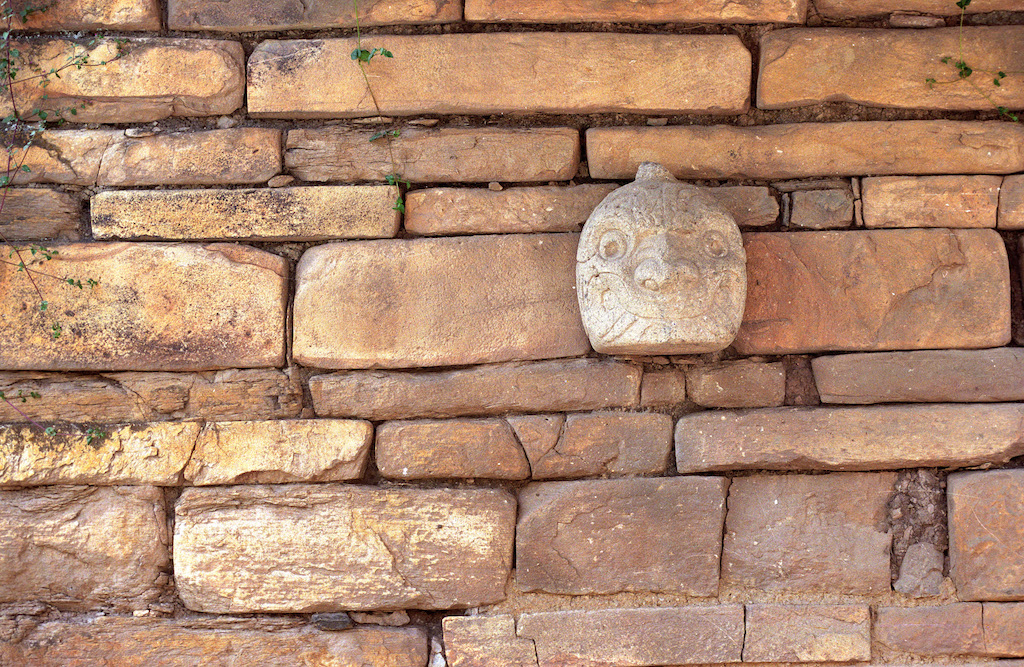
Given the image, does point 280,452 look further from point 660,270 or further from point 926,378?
point 926,378

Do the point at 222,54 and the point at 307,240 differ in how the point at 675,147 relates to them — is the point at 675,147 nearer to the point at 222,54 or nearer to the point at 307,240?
the point at 307,240

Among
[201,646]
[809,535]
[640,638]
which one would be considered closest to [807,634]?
[809,535]

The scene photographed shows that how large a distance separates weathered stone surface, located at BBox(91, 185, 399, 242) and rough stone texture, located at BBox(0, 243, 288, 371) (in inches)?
2.9

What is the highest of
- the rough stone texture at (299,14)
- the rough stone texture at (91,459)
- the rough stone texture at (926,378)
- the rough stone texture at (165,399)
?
the rough stone texture at (299,14)

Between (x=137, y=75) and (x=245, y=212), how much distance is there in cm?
59

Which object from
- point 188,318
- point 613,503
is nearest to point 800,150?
point 613,503

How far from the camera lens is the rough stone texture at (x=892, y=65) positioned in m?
2.56

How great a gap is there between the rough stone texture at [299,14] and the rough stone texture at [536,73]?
7 cm

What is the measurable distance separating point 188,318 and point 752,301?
1.85 meters

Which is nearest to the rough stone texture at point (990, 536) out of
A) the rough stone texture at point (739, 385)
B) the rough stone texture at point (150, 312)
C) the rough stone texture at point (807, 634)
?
the rough stone texture at point (807, 634)

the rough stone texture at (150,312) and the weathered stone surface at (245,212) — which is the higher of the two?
the weathered stone surface at (245,212)

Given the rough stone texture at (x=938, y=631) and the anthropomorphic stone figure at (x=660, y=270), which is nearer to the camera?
the anthropomorphic stone figure at (x=660, y=270)

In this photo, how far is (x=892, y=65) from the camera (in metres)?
2.57

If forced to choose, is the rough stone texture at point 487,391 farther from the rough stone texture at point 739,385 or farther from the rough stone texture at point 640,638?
the rough stone texture at point 640,638
